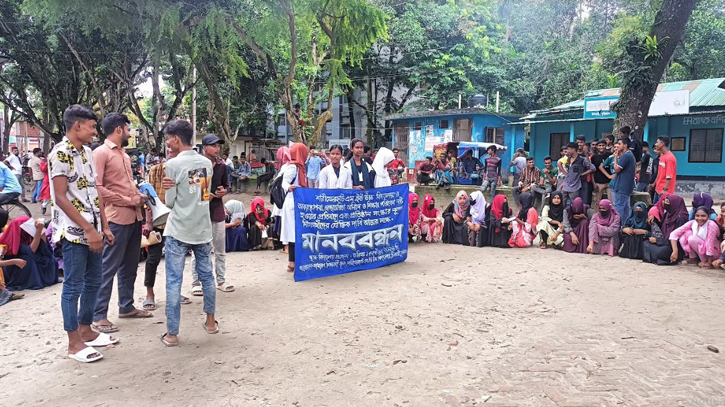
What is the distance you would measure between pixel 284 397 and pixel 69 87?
21.1 m

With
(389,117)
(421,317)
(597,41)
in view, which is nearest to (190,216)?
(421,317)

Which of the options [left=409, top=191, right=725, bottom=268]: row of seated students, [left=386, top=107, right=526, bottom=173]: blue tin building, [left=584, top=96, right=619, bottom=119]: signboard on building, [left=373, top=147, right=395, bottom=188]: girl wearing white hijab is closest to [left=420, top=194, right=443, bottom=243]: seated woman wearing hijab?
[left=409, top=191, right=725, bottom=268]: row of seated students

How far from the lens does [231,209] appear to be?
8016 millimetres

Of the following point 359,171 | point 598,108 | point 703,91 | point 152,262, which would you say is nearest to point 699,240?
point 359,171

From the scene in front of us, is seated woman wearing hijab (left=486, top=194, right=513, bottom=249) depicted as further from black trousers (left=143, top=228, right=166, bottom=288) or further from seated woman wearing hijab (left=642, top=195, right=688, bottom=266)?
black trousers (left=143, top=228, right=166, bottom=288)

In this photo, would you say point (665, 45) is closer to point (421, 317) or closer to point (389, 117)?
point (421, 317)

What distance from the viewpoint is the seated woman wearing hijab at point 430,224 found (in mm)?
8781

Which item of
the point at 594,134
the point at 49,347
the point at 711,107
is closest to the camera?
the point at 49,347

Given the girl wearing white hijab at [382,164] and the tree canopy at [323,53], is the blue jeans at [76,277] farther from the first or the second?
the tree canopy at [323,53]

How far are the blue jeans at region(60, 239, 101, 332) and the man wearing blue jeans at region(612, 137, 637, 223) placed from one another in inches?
300

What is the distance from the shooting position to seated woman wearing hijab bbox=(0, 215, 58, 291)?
5.39 m

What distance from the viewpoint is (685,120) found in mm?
17297

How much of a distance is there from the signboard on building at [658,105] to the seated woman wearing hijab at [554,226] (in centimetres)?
916

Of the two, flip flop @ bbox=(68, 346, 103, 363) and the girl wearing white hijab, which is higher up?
the girl wearing white hijab
